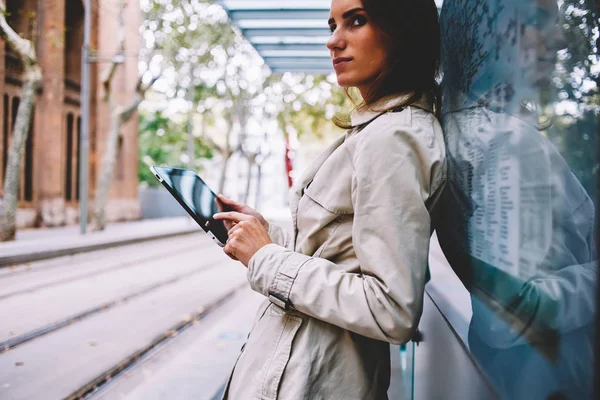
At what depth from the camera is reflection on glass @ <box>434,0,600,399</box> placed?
654mm

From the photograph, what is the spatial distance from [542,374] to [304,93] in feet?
80.4

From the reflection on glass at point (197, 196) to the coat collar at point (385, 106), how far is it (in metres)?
0.53

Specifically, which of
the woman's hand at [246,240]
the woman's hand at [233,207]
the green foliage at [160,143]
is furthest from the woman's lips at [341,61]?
the green foliage at [160,143]

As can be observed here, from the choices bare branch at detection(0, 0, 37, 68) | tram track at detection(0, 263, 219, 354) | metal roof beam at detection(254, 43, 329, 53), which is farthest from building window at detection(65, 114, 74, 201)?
bare branch at detection(0, 0, 37, 68)

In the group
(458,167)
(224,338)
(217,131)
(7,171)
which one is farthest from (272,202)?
(458,167)

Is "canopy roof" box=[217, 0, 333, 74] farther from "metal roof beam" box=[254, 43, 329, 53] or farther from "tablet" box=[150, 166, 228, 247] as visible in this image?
"tablet" box=[150, 166, 228, 247]

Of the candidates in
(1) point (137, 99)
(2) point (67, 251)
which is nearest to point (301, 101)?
(1) point (137, 99)

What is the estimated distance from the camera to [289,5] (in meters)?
5.12

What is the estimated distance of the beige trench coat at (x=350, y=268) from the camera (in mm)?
1000

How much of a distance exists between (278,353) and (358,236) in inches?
13.7

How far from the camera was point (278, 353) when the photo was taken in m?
1.15

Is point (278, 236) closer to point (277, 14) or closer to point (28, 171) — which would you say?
point (277, 14)

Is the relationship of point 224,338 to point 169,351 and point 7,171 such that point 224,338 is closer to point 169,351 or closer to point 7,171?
point 169,351

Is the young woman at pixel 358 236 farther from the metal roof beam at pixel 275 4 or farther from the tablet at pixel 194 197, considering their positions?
the metal roof beam at pixel 275 4
